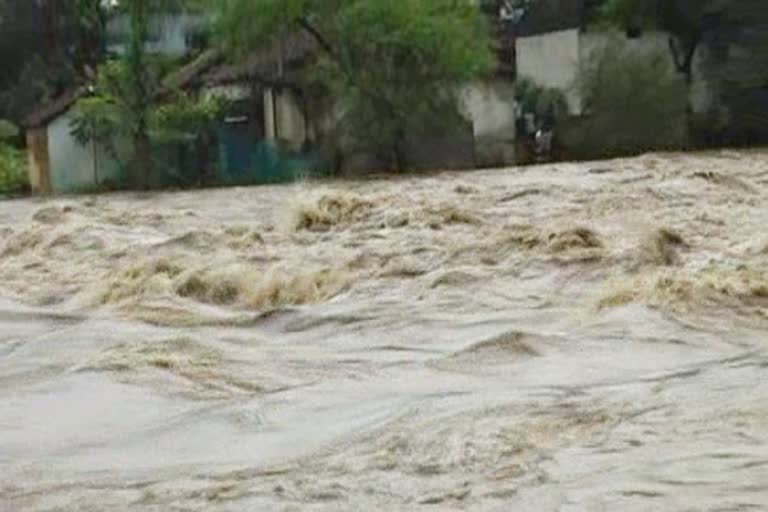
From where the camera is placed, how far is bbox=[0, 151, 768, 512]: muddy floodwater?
5129 millimetres

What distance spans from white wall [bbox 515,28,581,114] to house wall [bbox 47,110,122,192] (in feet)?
28.7

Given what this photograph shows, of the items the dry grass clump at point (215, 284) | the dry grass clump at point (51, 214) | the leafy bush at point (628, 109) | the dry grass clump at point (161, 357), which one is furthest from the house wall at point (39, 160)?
the dry grass clump at point (161, 357)

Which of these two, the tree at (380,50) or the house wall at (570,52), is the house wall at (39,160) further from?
the house wall at (570,52)

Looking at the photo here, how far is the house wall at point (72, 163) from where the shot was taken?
28.4 m

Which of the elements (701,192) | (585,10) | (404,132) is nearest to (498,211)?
(701,192)

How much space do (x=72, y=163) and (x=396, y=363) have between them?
73.6 feet

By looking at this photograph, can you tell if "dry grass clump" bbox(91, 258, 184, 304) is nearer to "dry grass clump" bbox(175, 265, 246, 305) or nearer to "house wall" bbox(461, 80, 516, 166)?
"dry grass clump" bbox(175, 265, 246, 305)

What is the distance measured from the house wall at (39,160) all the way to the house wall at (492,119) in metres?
8.42

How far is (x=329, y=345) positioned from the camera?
27.2 feet

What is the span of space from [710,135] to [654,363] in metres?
22.3

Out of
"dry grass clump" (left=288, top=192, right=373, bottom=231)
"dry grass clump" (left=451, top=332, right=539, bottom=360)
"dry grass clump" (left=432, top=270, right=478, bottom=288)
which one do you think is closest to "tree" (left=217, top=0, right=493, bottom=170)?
"dry grass clump" (left=288, top=192, right=373, bottom=231)

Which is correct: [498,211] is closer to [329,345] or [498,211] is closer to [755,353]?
[329,345]

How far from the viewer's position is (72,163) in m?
29.0

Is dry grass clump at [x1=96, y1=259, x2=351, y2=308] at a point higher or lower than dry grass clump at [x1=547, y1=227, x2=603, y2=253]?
lower
